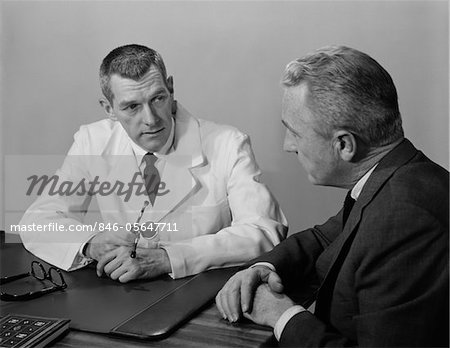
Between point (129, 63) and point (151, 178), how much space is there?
1.38 ft

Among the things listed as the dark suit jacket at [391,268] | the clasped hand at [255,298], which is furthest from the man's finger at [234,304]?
the dark suit jacket at [391,268]

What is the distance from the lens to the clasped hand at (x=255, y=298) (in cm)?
120

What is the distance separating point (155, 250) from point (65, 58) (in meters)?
1.30

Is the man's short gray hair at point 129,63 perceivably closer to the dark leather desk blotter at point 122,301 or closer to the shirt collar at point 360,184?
the dark leather desk blotter at point 122,301

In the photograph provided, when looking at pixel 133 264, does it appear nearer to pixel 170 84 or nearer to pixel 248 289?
pixel 248 289

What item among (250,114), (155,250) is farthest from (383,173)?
(250,114)

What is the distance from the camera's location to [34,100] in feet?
8.46

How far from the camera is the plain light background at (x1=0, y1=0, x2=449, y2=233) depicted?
2270 millimetres

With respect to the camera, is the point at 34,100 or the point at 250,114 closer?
the point at 250,114

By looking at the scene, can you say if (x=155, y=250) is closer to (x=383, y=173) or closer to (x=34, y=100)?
(x=383, y=173)

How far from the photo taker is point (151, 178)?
2045 mm

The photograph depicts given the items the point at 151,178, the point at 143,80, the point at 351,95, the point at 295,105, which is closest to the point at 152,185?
the point at 151,178

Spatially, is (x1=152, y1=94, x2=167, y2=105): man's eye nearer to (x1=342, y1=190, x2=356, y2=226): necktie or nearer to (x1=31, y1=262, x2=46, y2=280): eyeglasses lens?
(x1=31, y1=262, x2=46, y2=280): eyeglasses lens

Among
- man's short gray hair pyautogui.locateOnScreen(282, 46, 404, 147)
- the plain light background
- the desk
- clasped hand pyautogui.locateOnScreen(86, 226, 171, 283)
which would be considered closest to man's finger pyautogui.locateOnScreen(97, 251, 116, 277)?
clasped hand pyautogui.locateOnScreen(86, 226, 171, 283)
